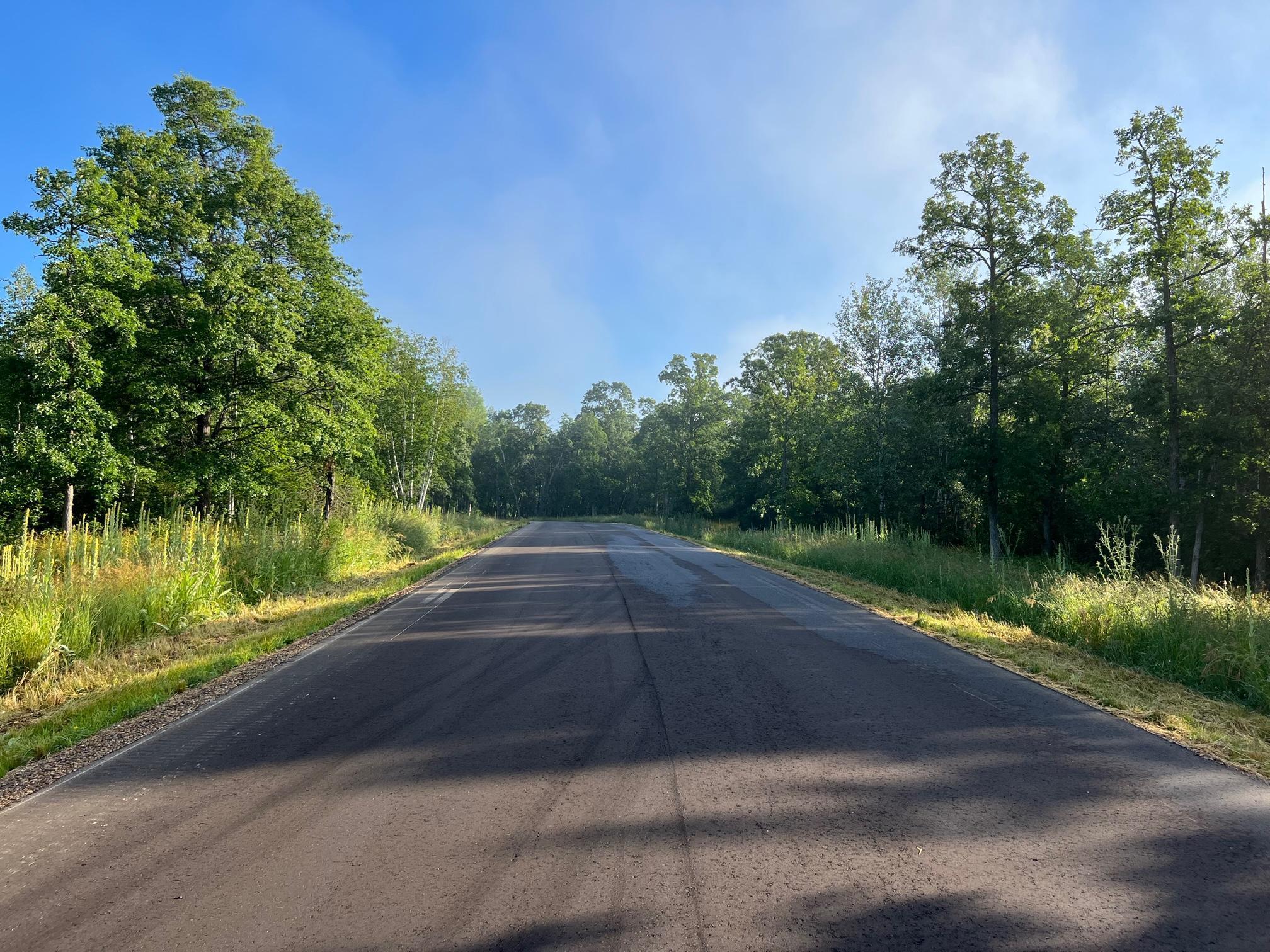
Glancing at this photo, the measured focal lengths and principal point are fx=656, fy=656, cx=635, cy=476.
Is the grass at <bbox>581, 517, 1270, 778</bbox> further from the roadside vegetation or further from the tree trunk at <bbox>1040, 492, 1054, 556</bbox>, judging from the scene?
the tree trunk at <bbox>1040, 492, 1054, 556</bbox>

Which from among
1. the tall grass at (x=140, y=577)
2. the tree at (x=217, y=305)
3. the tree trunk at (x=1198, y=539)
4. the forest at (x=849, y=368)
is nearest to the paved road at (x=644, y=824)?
the tall grass at (x=140, y=577)

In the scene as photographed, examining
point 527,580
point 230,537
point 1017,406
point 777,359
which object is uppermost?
point 777,359

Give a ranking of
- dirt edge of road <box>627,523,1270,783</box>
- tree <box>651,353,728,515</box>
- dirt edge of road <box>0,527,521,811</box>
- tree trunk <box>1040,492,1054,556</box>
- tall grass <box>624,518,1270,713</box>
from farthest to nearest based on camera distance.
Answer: tree <box>651,353,728,515</box> < tree trunk <box>1040,492,1054,556</box> < tall grass <box>624,518,1270,713</box> < dirt edge of road <box>627,523,1270,783</box> < dirt edge of road <box>0,527,521,811</box>

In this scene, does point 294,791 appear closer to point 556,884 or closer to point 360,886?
point 360,886

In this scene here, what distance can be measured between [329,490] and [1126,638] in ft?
73.2

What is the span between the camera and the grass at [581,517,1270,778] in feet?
17.1

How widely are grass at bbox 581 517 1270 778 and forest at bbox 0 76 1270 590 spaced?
46.7 inches

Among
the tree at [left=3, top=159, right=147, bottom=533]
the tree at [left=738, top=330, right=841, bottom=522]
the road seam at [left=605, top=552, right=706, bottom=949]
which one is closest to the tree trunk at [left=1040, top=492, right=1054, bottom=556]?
the tree at [left=738, top=330, right=841, bottom=522]

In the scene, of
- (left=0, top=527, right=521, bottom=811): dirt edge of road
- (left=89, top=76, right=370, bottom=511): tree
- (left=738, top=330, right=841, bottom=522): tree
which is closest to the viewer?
(left=0, top=527, right=521, bottom=811): dirt edge of road

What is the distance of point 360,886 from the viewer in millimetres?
2812

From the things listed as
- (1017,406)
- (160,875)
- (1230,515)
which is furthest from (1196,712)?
(1017,406)

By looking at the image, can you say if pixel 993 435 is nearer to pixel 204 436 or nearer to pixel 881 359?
pixel 881 359

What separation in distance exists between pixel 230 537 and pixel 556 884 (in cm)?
1318

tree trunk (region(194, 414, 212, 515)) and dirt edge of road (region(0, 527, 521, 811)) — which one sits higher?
tree trunk (region(194, 414, 212, 515))
